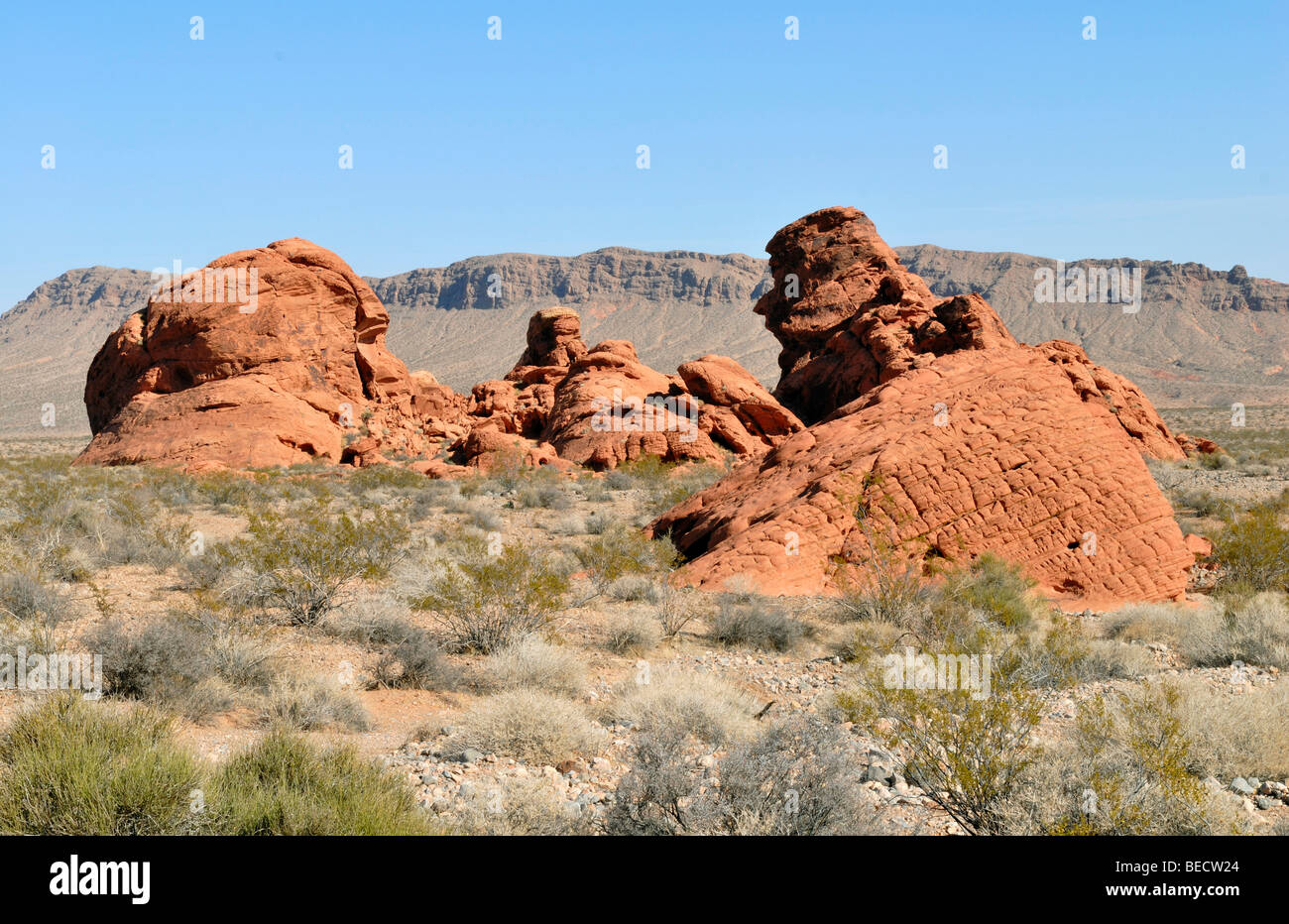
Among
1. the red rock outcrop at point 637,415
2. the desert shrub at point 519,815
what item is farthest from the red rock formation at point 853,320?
the desert shrub at point 519,815

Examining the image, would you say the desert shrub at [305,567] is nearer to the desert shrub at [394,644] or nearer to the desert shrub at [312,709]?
the desert shrub at [394,644]

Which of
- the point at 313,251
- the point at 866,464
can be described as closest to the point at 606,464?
the point at 313,251

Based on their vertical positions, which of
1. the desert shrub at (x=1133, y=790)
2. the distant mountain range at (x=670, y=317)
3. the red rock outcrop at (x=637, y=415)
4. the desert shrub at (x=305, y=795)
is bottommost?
the desert shrub at (x=1133, y=790)

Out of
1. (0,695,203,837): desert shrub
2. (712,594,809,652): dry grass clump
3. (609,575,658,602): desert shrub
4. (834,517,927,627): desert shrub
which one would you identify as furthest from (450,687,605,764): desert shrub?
(609,575,658,602): desert shrub

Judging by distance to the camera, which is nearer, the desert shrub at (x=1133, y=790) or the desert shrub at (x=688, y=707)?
the desert shrub at (x=1133, y=790)

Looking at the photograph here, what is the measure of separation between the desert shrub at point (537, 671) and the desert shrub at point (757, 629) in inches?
81.6

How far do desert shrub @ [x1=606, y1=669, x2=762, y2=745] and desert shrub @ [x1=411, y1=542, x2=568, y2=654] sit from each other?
1814 millimetres

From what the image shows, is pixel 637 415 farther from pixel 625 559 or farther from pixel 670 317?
pixel 670 317

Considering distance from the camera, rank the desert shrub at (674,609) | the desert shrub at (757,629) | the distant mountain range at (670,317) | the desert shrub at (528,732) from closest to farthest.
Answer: the desert shrub at (528,732)
the desert shrub at (757,629)
the desert shrub at (674,609)
the distant mountain range at (670,317)

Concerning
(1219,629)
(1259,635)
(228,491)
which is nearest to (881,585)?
(1219,629)

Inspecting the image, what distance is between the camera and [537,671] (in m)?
7.45

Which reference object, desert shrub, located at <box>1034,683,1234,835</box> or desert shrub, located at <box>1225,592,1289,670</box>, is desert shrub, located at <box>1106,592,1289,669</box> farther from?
desert shrub, located at <box>1034,683,1234,835</box>

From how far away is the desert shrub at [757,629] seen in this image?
9.20 metres

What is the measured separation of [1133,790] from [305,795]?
421 centimetres
